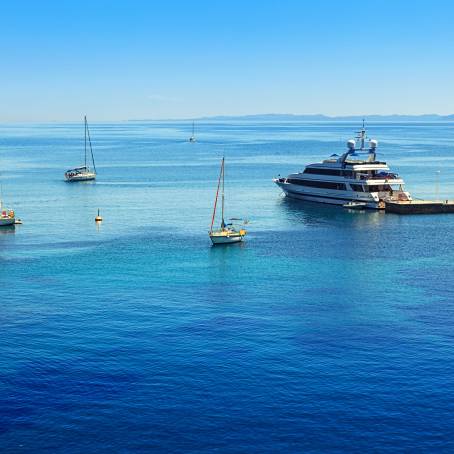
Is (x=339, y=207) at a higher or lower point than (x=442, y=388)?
higher

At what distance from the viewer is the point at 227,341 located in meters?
64.8

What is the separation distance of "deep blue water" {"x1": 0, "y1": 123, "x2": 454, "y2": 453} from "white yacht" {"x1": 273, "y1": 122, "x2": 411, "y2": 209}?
1032 inches

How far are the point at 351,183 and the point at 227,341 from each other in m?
91.7

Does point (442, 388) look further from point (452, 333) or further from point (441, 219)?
point (441, 219)

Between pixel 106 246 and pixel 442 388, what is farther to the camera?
pixel 106 246

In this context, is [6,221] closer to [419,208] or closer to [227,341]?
[227,341]

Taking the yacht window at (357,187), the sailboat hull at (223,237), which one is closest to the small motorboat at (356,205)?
the yacht window at (357,187)

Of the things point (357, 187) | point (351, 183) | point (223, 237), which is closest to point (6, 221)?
point (223, 237)

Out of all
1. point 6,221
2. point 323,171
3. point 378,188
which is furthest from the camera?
point 323,171

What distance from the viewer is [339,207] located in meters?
152

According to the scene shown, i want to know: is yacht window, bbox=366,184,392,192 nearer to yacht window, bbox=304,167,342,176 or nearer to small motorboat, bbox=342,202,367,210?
small motorboat, bbox=342,202,367,210

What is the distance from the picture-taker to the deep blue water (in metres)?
48.4

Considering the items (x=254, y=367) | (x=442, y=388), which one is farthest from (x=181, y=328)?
(x=442, y=388)

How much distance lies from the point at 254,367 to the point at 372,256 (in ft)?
158
